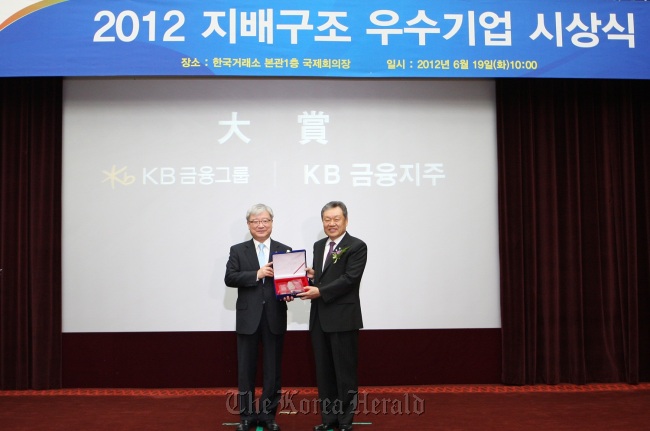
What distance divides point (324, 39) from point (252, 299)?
1871mm

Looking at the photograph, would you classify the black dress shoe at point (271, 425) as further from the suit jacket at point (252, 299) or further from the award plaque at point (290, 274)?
the award plaque at point (290, 274)

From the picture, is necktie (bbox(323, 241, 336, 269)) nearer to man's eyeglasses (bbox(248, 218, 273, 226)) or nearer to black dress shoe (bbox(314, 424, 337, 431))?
man's eyeglasses (bbox(248, 218, 273, 226))

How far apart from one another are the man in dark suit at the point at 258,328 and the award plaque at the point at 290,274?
84 mm

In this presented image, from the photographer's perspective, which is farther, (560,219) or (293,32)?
(560,219)

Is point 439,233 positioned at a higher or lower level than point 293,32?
lower

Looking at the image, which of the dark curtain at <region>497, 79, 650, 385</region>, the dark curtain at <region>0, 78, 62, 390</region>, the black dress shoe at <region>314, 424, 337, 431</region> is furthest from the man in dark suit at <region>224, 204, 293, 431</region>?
the dark curtain at <region>497, 79, 650, 385</region>

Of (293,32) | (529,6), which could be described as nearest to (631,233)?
(529,6)

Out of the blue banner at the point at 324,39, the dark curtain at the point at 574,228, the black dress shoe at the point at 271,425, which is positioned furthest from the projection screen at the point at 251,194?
the black dress shoe at the point at 271,425

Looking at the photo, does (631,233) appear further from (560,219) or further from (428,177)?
(428,177)

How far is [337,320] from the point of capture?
148 inches

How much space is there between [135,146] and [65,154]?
0.52 meters

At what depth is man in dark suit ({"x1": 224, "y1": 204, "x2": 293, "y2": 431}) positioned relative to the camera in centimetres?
382

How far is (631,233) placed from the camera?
5.02m

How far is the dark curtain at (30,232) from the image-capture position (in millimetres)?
4867
